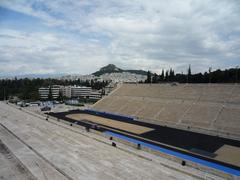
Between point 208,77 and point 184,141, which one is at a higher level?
point 208,77

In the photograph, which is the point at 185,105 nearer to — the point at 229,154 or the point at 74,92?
the point at 229,154

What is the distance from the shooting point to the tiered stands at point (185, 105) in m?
24.4

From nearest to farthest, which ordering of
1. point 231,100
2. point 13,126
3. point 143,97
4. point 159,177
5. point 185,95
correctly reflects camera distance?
point 159,177
point 13,126
point 231,100
point 185,95
point 143,97

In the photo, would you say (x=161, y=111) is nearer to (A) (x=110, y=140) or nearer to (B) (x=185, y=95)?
(B) (x=185, y=95)

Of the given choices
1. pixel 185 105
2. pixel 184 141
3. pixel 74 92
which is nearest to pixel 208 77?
pixel 185 105

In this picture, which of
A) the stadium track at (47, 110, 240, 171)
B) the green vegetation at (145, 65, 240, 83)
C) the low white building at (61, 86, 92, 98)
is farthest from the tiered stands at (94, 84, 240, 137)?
the low white building at (61, 86, 92, 98)

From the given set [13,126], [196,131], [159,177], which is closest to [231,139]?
[196,131]

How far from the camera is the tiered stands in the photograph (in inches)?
960

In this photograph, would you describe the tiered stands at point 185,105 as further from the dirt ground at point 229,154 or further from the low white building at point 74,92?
the low white building at point 74,92

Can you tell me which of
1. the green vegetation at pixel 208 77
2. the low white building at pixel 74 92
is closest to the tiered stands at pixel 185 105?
the green vegetation at pixel 208 77

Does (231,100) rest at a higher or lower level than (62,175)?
higher

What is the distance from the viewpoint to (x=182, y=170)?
512 inches

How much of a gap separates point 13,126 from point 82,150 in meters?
14.3

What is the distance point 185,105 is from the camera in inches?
1205
